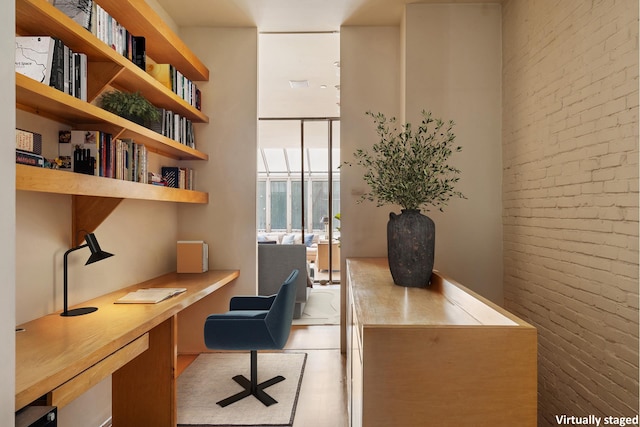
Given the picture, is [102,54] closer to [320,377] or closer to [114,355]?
[114,355]

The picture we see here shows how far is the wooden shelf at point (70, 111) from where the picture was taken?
1.49 meters

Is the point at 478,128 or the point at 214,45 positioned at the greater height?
the point at 214,45

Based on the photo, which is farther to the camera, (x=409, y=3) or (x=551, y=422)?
(x=409, y=3)

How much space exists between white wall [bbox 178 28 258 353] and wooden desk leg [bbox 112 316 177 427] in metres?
1.26

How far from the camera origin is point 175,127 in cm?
296

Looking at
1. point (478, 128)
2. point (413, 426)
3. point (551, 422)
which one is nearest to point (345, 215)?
point (478, 128)

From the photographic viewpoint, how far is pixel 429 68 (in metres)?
3.15

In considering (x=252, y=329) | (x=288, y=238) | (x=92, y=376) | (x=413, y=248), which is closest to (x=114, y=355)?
(x=92, y=376)

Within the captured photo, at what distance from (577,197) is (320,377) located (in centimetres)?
208

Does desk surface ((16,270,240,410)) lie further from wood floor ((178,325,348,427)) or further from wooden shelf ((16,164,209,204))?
wood floor ((178,325,348,427))

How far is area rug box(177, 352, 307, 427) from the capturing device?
7.70 feet

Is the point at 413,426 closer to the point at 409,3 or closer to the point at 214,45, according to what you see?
the point at 409,3

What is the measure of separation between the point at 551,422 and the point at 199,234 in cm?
290

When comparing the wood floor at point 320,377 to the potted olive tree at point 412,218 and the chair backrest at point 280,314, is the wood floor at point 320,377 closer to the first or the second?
the chair backrest at point 280,314
